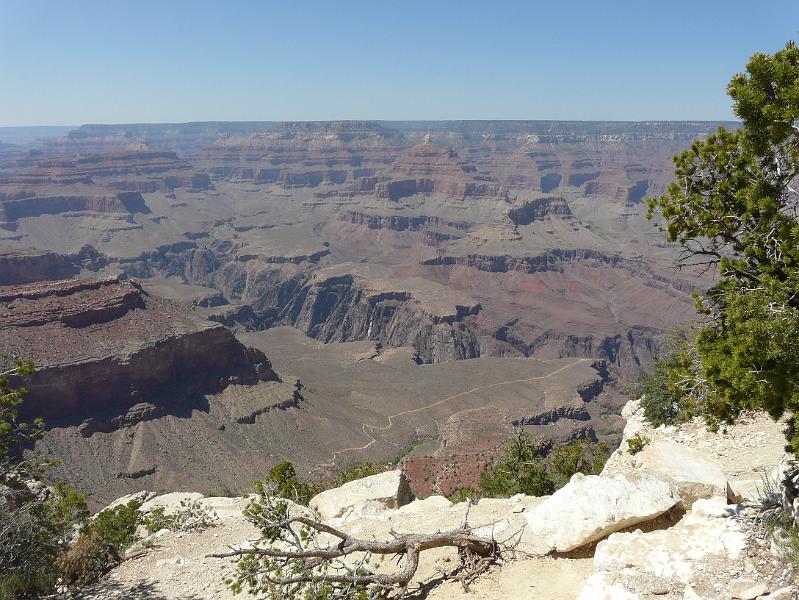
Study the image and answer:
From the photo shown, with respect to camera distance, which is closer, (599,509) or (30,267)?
(599,509)

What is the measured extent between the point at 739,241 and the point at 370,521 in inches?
522

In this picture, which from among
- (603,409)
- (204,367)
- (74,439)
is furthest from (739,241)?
(603,409)

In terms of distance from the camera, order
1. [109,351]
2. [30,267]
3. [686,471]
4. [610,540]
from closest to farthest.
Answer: [610,540], [686,471], [109,351], [30,267]

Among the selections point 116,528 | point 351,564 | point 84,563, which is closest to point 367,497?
point 351,564

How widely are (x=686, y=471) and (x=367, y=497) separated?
11242mm

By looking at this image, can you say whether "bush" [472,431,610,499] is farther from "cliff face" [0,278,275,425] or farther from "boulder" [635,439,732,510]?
"cliff face" [0,278,275,425]

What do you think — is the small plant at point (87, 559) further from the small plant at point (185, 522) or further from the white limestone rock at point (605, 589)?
the white limestone rock at point (605, 589)

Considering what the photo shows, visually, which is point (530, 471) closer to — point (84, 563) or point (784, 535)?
point (784, 535)

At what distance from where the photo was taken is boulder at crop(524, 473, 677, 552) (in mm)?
11750

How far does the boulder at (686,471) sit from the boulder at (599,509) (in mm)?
551

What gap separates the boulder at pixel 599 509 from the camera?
11750 mm

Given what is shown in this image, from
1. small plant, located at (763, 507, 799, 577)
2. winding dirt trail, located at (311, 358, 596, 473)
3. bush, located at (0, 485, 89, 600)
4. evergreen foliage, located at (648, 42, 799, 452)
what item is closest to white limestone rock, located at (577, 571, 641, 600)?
small plant, located at (763, 507, 799, 577)

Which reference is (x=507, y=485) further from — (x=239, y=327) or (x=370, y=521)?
(x=239, y=327)

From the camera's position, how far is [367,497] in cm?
2073
